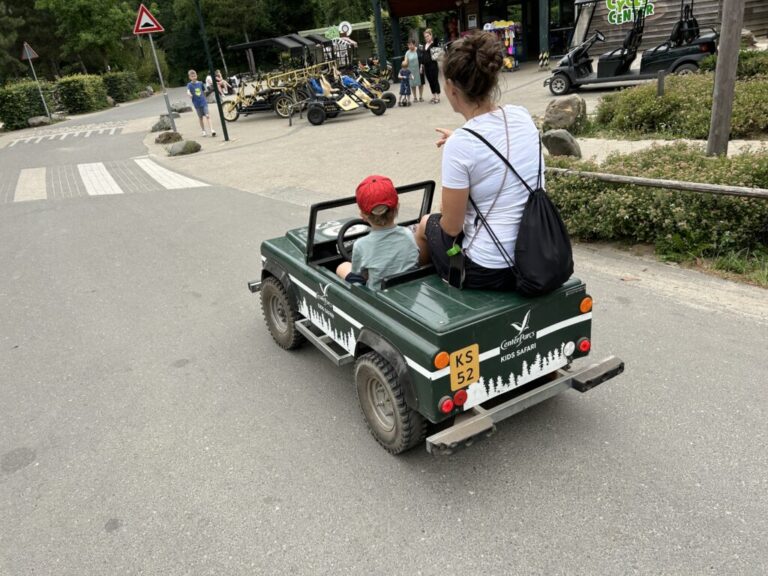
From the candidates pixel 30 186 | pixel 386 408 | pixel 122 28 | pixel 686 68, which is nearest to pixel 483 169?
pixel 386 408

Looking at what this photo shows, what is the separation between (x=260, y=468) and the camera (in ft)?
10.00

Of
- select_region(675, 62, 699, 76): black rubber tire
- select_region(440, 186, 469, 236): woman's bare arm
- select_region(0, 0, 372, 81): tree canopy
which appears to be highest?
select_region(0, 0, 372, 81): tree canopy

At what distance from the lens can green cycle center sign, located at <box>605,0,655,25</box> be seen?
14422 mm

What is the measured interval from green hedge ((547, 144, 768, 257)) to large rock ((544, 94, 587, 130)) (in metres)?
4.43

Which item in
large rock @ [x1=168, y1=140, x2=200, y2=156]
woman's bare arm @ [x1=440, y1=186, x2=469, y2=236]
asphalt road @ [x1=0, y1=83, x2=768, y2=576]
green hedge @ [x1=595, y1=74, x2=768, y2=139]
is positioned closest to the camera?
asphalt road @ [x1=0, y1=83, x2=768, y2=576]

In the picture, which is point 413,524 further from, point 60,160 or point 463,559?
point 60,160

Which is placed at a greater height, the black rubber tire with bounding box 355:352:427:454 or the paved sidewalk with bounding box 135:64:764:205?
the black rubber tire with bounding box 355:352:427:454

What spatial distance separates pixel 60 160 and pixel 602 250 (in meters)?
14.5

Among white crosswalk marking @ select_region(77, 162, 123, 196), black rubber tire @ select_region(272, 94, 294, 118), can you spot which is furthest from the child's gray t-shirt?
black rubber tire @ select_region(272, 94, 294, 118)

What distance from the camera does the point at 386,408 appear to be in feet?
10.0

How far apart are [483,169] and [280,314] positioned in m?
2.18

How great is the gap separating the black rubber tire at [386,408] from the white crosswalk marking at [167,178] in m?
8.40

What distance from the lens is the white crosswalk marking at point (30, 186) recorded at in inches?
420

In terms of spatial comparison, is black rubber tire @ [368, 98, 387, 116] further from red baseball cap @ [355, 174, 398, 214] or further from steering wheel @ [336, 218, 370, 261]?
red baseball cap @ [355, 174, 398, 214]
